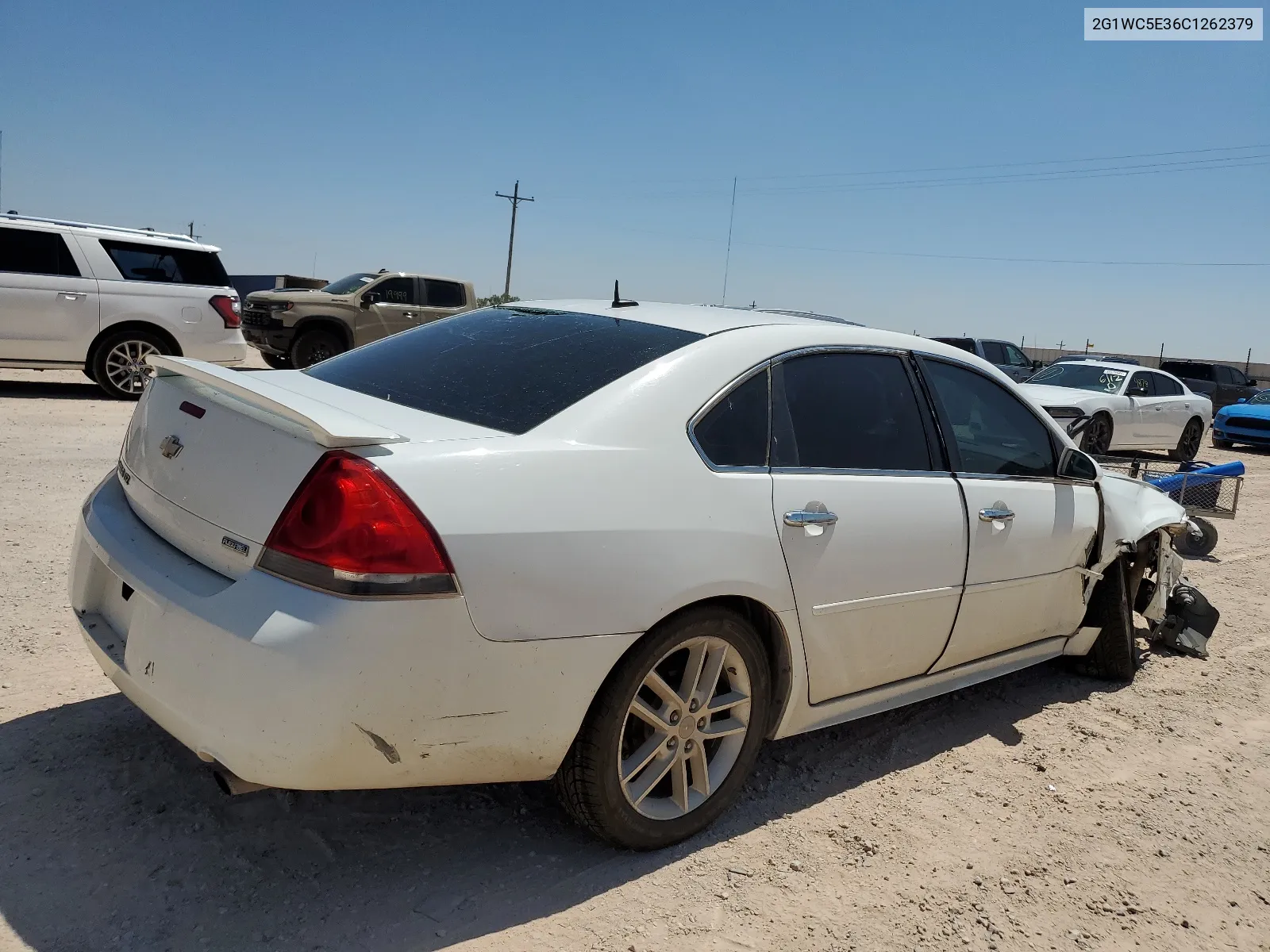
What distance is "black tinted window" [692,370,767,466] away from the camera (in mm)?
2852

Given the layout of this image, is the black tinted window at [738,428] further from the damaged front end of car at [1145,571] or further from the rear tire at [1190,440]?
the rear tire at [1190,440]

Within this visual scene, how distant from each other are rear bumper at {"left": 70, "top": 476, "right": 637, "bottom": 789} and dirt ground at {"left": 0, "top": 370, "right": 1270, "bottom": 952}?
40cm

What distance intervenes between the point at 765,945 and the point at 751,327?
1.86 metres

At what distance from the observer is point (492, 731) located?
2400 millimetres

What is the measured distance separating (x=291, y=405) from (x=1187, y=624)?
190 inches

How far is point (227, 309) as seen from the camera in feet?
39.7

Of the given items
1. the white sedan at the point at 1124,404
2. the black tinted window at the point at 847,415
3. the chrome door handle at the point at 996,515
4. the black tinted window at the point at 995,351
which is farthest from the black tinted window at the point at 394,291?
the chrome door handle at the point at 996,515

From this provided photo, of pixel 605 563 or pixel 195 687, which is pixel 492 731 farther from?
pixel 195 687

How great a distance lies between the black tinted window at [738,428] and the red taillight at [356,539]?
924 millimetres

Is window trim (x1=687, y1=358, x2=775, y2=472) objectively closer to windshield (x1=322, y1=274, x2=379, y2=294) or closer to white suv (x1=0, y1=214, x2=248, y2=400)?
white suv (x1=0, y1=214, x2=248, y2=400)

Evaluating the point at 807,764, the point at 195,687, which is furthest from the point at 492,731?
the point at 807,764

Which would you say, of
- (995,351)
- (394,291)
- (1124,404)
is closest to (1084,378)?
(1124,404)

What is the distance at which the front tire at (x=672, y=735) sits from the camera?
8.54 feet

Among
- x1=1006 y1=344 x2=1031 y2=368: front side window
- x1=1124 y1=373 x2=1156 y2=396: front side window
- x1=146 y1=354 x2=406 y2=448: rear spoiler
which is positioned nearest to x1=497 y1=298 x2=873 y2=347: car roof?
x1=146 y1=354 x2=406 y2=448: rear spoiler
